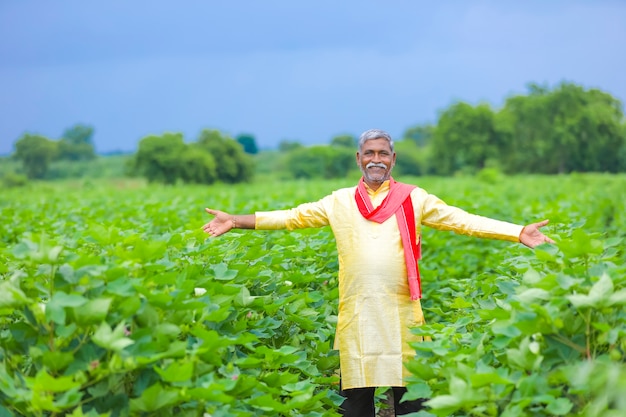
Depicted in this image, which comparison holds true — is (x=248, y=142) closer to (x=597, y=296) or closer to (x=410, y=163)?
(x=410, y=163)

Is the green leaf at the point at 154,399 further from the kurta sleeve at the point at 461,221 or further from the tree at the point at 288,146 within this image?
the tree at the point at 288,146

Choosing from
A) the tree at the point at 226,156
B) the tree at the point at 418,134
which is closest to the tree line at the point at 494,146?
the tree at the point at 226,156

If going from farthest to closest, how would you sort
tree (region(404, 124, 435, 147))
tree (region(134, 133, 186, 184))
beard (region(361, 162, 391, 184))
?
tree (region(404, 124, 435, 147)) → tree (region(134, 133, 186, 184)) → beard (region(361, 162, 391, 184))

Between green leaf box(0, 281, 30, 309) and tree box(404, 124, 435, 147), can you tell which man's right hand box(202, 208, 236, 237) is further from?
tree box(404, 124, 435, 147)

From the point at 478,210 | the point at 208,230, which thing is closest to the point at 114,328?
the point at 208,230

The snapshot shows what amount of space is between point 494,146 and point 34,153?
155 feet

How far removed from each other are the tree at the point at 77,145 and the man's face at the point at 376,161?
290ft

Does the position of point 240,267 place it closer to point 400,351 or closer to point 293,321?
point 293,321

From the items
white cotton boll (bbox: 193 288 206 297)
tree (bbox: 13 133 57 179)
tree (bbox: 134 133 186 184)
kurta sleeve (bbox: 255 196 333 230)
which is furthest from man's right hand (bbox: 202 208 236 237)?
tree (bbox: 13 133 57 179)

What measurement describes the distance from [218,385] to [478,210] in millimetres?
8707

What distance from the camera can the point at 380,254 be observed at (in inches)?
178

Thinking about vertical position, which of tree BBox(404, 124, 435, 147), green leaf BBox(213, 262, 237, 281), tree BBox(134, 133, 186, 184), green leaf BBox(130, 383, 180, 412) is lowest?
green leaf BBox(130, 383, 180, 412)

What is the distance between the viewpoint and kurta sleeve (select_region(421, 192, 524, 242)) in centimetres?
453

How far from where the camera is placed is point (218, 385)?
10.4 ft
